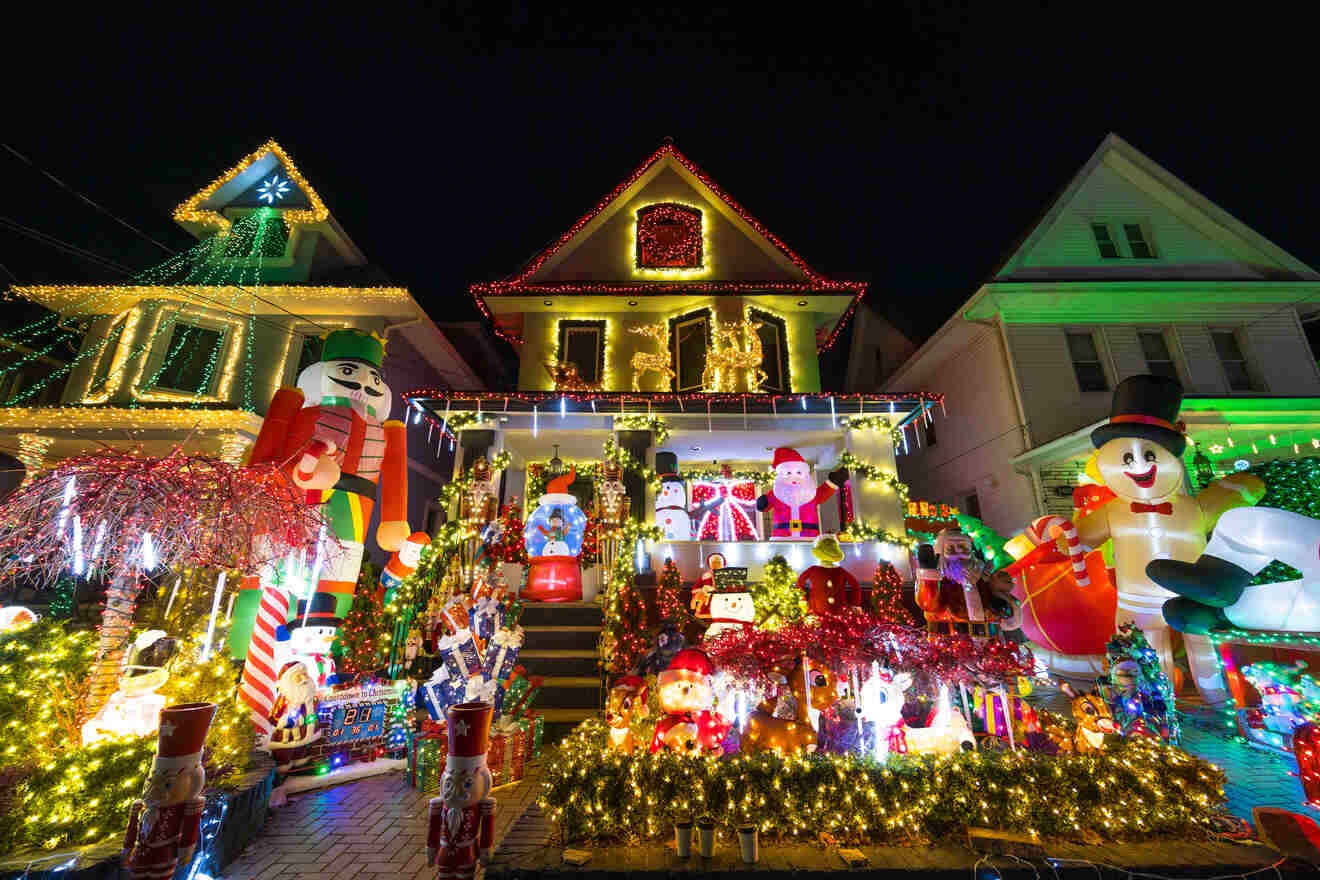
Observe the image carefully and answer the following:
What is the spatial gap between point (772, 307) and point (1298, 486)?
9662 millimetres

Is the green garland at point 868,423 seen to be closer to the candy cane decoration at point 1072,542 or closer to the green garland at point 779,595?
the green garland at point 779,595

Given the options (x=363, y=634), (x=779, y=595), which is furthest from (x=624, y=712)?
(x=363, y=634)

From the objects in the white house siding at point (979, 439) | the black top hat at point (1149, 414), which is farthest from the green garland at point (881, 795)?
the white house siding at point (979, 439)

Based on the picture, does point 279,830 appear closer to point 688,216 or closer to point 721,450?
point 721,450

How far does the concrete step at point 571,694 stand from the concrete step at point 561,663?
0.22 metres

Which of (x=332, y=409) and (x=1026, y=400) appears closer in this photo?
(x=332, y=409)

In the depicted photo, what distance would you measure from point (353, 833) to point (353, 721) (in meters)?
1.83

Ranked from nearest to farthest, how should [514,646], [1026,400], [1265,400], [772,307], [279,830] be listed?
[279,830], [514,646], [1265,400], [1026,400], [772,307]

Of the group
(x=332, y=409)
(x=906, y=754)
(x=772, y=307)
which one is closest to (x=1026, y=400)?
(x=772, y=307)

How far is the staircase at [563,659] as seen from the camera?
6.84 metres

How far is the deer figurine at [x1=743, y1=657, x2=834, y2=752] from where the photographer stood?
15.5 ft

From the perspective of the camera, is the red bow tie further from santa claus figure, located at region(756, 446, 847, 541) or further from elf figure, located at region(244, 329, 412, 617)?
elf figure, located at region(244, 329, 412, 617)

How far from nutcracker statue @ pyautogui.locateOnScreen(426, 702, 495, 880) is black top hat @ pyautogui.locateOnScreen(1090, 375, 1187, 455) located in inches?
335

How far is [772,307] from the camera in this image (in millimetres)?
13188
